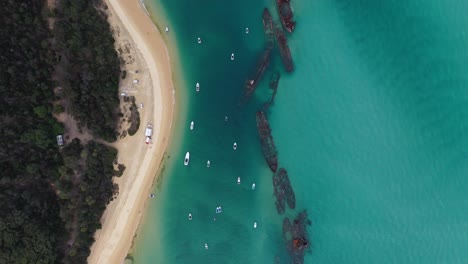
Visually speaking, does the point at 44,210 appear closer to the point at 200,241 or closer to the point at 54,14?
the point at 200,241

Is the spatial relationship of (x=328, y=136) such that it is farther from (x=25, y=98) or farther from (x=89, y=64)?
(x=25, y=98)

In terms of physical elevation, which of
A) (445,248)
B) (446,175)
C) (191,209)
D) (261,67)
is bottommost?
(191,209)

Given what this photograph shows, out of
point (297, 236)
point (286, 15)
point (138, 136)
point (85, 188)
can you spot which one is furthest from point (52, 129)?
point (297, 236)

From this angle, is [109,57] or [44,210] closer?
[44,210]

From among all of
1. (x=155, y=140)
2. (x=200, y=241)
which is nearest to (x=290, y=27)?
(x=155, y=140)

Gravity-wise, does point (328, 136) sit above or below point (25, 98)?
above

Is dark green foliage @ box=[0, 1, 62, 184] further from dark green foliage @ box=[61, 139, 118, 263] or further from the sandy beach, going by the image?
the sandy beach

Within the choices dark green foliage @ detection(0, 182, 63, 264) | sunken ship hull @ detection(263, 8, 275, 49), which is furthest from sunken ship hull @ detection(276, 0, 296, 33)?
dark green foliage @ detection(0, 182, 63, 264)
